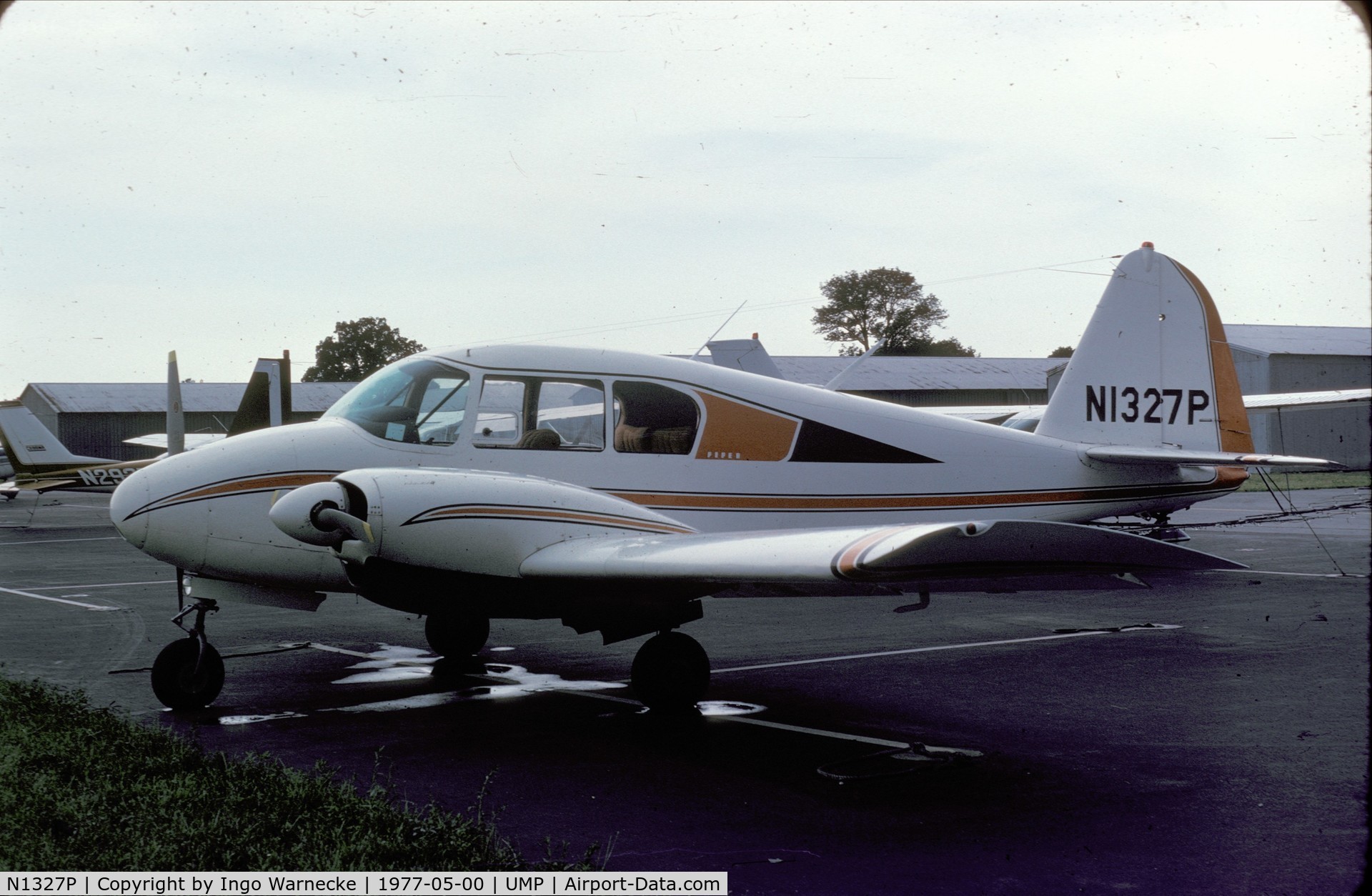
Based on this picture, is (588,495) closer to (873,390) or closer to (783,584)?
(783,584)

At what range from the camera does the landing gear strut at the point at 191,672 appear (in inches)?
298

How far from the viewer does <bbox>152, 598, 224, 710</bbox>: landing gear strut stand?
757 cm

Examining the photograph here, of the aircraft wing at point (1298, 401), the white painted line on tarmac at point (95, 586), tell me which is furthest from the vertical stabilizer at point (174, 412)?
the aircraft wing at point (1298, 401)

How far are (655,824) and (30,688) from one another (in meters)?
5.15

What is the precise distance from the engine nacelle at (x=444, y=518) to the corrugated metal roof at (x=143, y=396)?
38739mm

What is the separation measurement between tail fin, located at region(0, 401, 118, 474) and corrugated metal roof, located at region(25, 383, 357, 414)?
14.7 metres

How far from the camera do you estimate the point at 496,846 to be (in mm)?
4629

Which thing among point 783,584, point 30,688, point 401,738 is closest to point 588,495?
point 783,584

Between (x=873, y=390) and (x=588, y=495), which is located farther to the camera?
(x=873, y=390)

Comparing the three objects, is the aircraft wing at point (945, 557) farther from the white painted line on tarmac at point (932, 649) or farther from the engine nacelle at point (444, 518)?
the white painted line on tarmac at point (932, 649)

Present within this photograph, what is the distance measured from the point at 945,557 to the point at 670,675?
2.77 metres

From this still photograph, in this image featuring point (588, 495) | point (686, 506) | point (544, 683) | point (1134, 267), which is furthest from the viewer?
point (1134, 267)

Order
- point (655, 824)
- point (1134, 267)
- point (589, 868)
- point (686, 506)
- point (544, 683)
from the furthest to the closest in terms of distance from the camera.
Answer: point (1134, 267), point (544, 683), point (686, 506), point (655, 824), point (589, 868)

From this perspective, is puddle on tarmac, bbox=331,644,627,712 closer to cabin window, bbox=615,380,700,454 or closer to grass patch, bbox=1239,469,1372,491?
cabin window, bbox=615,380,700,454
